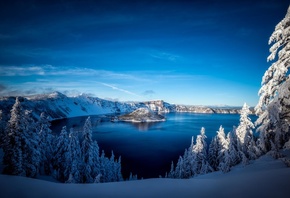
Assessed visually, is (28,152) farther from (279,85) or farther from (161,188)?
(279,85)

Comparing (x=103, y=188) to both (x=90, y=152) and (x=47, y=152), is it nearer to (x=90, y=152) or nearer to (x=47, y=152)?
(x=90, y=152)

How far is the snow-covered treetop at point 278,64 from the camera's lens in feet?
28.2

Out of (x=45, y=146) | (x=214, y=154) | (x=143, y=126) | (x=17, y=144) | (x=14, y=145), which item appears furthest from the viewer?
(x=143, y=126)

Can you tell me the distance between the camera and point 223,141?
111ft

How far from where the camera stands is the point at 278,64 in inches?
352

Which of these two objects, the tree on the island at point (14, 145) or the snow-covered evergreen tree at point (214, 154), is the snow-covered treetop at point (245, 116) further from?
the tree on the island at point (14, 145)

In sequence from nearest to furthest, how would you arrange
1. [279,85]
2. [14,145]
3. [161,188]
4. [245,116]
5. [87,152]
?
[161,188] < [279,85] < [14,145] < [245,116] < [87,152]

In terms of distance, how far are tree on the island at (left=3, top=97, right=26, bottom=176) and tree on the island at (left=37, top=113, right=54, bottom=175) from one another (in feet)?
28.9

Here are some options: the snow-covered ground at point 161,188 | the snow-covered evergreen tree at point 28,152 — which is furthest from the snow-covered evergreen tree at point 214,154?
the snow-covered ground at point 161,188

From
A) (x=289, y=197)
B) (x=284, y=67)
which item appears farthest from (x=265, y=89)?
(x=289, y=197)

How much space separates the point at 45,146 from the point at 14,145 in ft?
36.4

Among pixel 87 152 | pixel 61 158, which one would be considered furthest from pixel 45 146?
pixel 87 152

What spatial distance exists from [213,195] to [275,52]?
831 centimetres

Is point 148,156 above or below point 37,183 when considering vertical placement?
below
